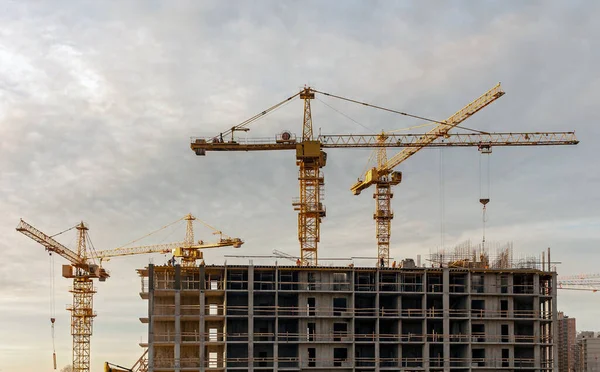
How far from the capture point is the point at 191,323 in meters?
108

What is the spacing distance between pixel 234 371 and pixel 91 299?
88.6 metres

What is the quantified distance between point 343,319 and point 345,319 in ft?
0.88

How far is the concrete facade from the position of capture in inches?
4188

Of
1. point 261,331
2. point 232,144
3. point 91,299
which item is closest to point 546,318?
point 261,331

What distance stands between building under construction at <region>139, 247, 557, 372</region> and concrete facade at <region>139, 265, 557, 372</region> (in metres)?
0.13

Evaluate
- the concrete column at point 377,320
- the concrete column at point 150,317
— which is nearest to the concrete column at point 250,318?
the concrete column at point 150,317

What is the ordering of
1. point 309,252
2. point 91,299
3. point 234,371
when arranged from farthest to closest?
point 91,299 → point 309,252 → point 234,371

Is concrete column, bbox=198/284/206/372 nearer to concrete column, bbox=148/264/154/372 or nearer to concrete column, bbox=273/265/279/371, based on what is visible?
concrete column, bbox=148/264/154/372

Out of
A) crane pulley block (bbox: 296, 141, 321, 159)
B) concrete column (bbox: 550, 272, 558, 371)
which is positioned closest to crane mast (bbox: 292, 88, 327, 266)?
crane pulley block (bbox: 296, 141, 321, 159)

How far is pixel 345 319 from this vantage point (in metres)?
109

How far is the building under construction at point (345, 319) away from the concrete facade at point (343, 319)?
0.43ft

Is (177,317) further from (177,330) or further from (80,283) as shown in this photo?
(80,283)

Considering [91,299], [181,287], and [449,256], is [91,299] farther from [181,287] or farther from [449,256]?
[449,256]

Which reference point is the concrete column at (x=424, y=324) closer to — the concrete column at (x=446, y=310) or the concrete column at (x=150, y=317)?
the concrete column at (x=446, y=310)
